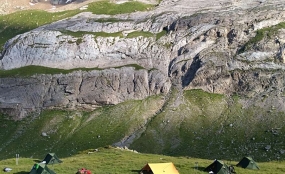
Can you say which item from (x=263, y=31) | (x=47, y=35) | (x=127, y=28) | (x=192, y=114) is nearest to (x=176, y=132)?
(x=192, y=114)

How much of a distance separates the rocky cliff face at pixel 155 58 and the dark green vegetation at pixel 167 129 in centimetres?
567

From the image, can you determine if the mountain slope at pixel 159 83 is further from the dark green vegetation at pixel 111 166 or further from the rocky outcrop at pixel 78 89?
the dark green vegetation at pixel 111 166

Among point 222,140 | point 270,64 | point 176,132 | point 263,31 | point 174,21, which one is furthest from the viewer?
point 174,21

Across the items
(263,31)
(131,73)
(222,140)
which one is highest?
(263,31)

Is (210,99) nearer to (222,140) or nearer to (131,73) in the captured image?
(222,140)

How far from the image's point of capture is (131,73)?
123 meters

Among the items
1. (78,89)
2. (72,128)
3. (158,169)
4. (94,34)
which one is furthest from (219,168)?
(94,34)

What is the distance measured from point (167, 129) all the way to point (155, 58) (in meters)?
37.0

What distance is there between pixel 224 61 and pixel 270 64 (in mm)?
14033

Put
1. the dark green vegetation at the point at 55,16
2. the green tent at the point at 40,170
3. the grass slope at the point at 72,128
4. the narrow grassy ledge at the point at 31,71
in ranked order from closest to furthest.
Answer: the green tent at the point at 40,170 < the grass slope at the point at 72,128 < the narrow grassy ledge at the point at 31,71 < the dark green vegetation at the point at 55,16

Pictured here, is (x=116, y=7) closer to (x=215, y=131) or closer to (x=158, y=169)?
(x=215, y=131)

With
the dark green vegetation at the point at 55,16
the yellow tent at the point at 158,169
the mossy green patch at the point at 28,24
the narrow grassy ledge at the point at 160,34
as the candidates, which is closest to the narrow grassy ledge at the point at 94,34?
the narrow grassy ledge at the point at 160,34

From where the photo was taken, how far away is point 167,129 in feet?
324

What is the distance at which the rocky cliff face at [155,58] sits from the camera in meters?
115
